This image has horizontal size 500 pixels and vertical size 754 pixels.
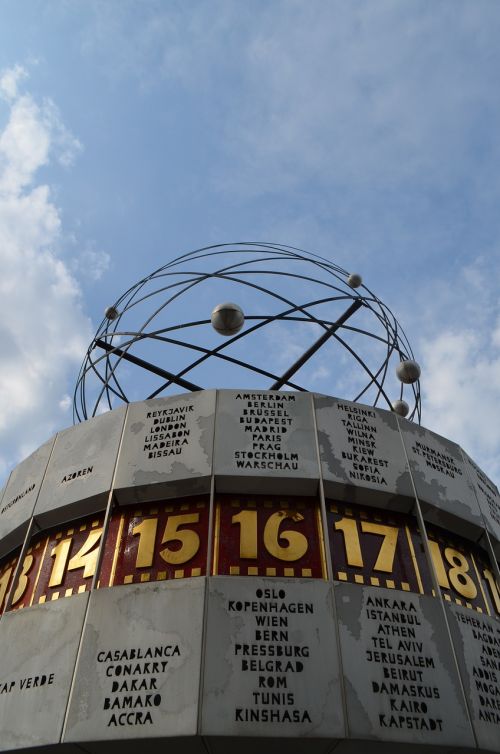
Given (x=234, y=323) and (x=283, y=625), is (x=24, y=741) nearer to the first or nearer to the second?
(x=283, y=625)

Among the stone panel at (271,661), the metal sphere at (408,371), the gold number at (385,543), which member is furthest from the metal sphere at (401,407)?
the stone panel at (271,661)

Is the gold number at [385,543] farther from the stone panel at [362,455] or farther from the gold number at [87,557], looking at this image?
the gold number at [87,557]

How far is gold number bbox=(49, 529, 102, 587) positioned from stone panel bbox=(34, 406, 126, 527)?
477 mm

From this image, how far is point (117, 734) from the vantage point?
272 inches

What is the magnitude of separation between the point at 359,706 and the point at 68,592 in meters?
4.34

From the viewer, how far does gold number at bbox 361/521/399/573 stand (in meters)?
8.90

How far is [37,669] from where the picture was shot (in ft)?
25.8

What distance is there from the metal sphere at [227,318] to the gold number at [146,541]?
12.4 ft

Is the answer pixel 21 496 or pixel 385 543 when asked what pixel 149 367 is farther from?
pixel 385 543

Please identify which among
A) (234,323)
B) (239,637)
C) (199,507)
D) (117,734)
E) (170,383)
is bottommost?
(117,734)

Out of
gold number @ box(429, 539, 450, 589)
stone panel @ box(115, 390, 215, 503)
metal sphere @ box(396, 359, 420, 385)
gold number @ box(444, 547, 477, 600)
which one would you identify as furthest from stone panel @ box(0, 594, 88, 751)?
metal sphere @ box(396, 359, 420, 385)

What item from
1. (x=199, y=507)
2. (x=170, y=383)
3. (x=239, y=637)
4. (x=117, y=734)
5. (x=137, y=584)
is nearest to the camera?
(x=117, y=734)

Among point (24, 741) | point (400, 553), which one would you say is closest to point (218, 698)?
point (24, 741)

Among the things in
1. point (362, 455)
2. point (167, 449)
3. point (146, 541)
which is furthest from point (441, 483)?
point (146, 541)
